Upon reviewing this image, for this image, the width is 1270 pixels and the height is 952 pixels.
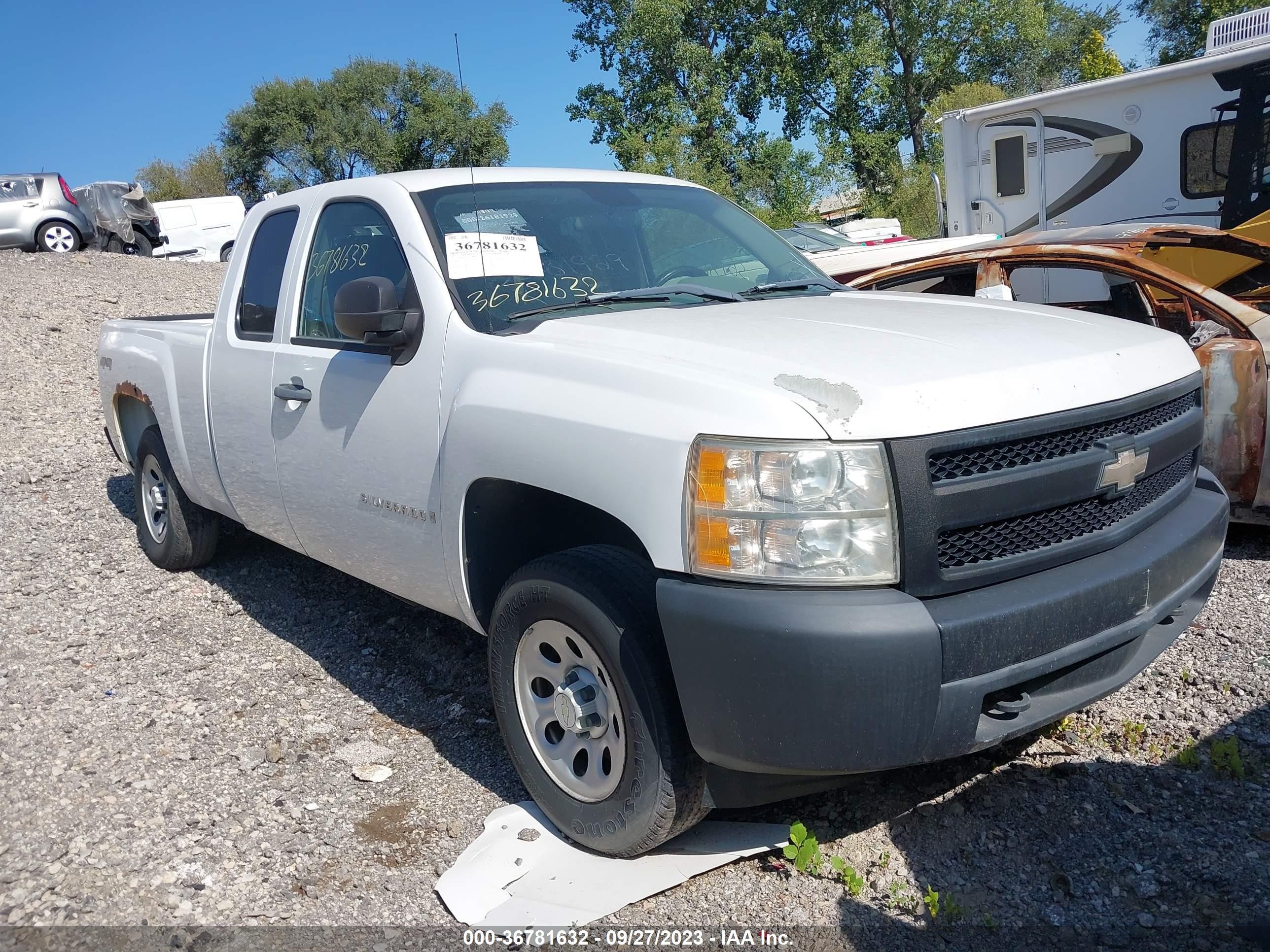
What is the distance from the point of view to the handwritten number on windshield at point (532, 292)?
334 cm

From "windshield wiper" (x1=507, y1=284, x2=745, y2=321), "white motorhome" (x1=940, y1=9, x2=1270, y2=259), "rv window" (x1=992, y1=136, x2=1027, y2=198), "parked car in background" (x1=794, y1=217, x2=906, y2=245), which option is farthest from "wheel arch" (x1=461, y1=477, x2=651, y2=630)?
"parked car in background" (x1=794, y1=217, x2=906, y2=245)

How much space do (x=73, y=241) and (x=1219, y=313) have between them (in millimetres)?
20205

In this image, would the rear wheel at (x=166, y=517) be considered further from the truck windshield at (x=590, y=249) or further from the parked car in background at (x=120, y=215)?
the parked car in background at (x=120, y=215)

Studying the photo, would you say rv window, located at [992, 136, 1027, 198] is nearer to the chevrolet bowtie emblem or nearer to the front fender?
the chevrolet bowtie emblem

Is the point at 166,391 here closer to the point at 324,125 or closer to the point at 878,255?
the point at 878,255

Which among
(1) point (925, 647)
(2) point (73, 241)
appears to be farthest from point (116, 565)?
(2) point (73, 241)

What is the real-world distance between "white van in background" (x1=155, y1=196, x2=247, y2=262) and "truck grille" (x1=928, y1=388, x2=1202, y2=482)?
2382 cm

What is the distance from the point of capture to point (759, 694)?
2355 millimetres

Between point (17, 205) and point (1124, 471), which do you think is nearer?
point (1124, 471)

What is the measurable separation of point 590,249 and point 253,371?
5.11ft

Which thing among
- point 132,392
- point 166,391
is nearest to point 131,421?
point 132,392

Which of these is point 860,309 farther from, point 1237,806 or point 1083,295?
point 1083,295

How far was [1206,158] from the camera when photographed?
10820 millimetres

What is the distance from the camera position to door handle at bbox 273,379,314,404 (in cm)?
384
